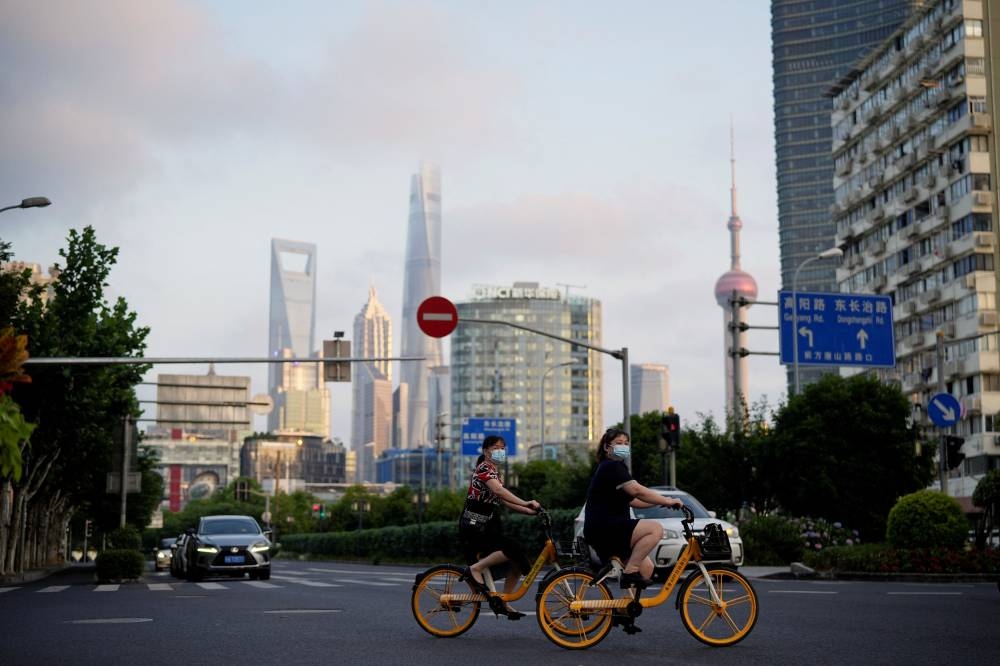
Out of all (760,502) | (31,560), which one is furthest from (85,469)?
(760,502)

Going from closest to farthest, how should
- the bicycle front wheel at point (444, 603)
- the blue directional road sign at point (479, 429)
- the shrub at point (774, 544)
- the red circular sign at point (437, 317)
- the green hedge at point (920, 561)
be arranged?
the bicycle front wheel at point (444, 603) < the green hedge at point (920, 561) < the red circular sign at point (437, 317) < the shrub at point (774, 544) < the blue directional road sign at point (479, 429)

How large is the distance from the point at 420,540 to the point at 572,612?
45488 mm

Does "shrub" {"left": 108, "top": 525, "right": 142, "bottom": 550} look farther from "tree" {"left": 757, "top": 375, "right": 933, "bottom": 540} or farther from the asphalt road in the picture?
"tree" {"left": 757, "top": 375, "right": 933, "bottom": 540}

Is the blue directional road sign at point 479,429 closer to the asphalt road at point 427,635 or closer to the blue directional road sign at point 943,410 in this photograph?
the blue directional road sign at point 943,410

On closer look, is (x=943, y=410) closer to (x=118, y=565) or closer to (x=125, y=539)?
(x=118, y=565)

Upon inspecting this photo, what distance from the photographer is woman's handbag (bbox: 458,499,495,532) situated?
11758mm

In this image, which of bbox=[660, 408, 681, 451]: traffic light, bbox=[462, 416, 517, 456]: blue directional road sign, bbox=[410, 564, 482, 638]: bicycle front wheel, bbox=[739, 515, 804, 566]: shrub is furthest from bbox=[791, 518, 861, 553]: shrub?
bbox=[462, 416, 517, 456]: blue directional road sign

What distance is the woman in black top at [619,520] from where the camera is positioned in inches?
428

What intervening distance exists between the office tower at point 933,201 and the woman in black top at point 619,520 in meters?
66.7

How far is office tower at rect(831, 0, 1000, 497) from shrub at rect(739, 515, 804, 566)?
45448 mm

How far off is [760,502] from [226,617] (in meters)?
29.8

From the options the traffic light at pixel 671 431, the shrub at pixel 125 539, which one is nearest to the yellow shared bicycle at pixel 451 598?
the traffic light at pixel 671 431

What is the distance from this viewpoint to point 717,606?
11070 mm

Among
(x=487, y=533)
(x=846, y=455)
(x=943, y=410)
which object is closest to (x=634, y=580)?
(x=487, y=533)
